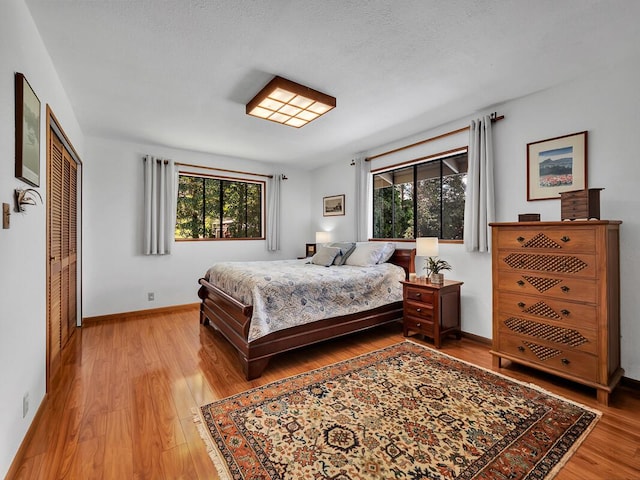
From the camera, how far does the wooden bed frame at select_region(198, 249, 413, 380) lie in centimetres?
252

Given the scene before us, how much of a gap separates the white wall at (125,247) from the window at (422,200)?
111 inches

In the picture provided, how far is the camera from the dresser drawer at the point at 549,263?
2.15m

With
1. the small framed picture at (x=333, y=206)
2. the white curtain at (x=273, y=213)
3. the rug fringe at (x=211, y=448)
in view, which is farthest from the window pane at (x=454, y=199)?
the rug fringe at (x=211, y=448)

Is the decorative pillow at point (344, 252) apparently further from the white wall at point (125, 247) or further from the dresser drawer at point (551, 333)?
the white wall at point (125, 247)

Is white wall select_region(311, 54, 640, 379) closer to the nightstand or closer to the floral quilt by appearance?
the nightstand

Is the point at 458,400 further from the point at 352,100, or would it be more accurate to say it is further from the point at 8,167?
the point at 8,167

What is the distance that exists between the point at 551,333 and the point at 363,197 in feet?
9.84

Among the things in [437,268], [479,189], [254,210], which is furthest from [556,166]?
[254,210]

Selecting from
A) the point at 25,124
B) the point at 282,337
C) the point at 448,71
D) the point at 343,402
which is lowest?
the point at 343,402

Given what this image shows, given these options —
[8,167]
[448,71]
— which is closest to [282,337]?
[8,167]

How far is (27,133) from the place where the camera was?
171 cm

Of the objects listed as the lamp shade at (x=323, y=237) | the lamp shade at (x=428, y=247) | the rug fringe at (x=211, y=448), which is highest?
the lamp shade at (x=323, y=237)

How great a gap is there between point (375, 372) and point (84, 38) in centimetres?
338

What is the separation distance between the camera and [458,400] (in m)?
2.09
